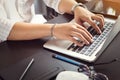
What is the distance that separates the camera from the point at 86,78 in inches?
24.2

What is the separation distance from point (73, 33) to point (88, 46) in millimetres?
73

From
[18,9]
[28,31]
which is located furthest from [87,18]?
[18,9]

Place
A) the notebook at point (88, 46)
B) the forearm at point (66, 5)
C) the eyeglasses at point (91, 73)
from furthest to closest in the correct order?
the forearm at point (66, 5) → the notebook at point (88, 46) → the eyeglasses at point (91, 73)

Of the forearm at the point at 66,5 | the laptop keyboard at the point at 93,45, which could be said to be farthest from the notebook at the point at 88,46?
the forearm at the point at 66,5

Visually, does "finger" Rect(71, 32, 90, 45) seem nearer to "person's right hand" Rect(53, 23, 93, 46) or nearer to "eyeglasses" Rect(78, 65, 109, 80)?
"person's right hand" Rect(53, 23, 93, 46)

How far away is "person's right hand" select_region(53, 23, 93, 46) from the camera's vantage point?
82 cm

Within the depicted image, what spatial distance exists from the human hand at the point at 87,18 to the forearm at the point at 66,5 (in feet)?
0.21

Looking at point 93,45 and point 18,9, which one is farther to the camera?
point 18,9

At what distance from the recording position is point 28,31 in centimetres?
90

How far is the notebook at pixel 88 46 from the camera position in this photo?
2.53 ft

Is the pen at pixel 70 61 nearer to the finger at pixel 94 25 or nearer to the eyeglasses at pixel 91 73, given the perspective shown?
the eyeglasses at pixel 91 73

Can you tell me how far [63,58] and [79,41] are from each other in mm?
99

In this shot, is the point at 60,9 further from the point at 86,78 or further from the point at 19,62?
the point at 86,78

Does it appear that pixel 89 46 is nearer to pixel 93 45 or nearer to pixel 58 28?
pixel 93 45
